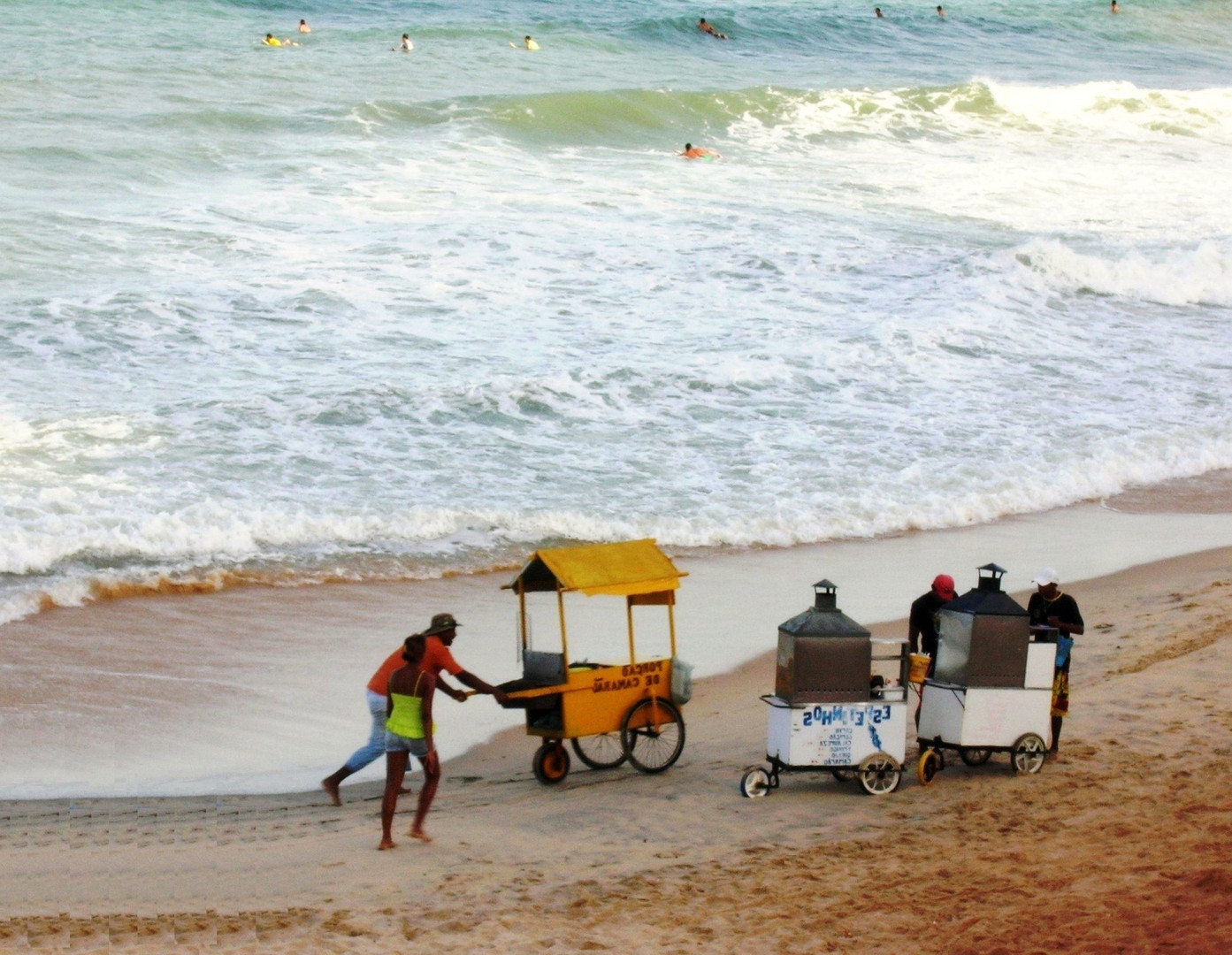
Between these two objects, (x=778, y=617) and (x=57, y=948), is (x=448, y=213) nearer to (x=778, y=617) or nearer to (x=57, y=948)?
(x=778, y=617)

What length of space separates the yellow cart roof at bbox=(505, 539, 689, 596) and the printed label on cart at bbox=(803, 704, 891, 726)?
101 cm

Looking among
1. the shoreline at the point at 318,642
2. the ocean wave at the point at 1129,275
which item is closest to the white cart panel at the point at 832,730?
the shoreline at the point at 318,642

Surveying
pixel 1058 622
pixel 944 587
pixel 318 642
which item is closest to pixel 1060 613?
pixel 1058 622

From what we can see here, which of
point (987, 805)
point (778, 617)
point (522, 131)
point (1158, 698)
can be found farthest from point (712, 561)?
point (522, 131)

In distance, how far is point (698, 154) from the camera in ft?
96.7

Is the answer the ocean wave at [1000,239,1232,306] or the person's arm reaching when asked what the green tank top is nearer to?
the person's arm reaching

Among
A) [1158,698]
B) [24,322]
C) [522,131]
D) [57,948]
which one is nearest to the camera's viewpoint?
[57,948]

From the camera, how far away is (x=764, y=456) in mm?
15039

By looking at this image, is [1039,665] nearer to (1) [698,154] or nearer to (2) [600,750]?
(2) [600,750]

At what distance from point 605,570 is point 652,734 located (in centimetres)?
99

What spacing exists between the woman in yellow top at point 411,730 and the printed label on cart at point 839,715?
6.42 ft

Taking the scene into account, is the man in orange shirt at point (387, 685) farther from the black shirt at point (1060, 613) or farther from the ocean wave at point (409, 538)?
the ocean wave at point (409, 538)

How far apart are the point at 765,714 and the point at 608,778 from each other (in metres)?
1.42

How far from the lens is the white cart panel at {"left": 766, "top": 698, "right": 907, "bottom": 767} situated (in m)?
7.91
